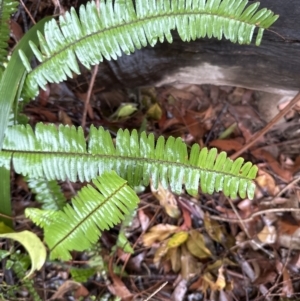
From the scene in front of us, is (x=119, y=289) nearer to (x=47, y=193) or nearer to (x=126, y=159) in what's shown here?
(x=47, y=193)

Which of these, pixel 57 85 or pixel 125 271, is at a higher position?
pixel 57 85

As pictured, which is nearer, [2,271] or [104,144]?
[104,144]

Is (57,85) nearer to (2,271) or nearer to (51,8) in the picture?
(51,8)

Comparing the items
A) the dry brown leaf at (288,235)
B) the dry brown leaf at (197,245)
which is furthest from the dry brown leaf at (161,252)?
the dry brown leaf at (288,235)

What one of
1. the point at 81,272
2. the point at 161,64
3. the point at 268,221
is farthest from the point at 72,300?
the point at 161,64

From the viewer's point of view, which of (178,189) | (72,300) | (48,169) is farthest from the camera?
(72,300)

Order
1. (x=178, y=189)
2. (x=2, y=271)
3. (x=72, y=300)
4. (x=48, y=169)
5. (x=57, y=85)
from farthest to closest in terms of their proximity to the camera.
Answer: (x=57, y=85)
(x=72, y=300)
(x=2, y=271)
(x=48, y=169)
(x=178, y=189)

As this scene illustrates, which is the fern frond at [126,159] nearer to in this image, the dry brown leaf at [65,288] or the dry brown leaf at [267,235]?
the dry brown leaf at [65,288]

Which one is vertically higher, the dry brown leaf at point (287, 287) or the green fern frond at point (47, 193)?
the green fern frond at point (47, 193)

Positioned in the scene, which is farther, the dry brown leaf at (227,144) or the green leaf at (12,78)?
the dry brown leaf at (227,144)
